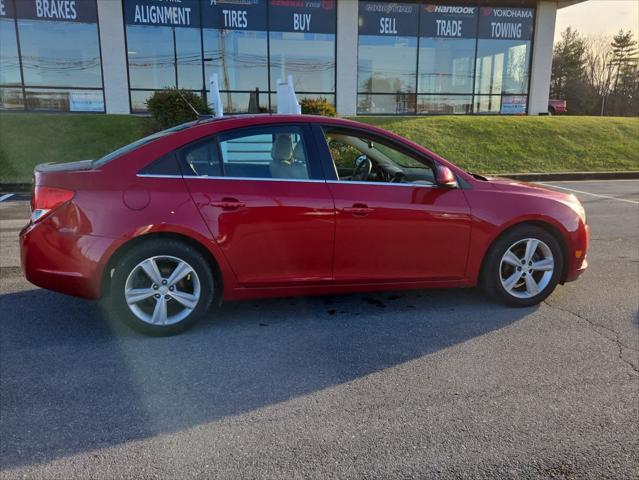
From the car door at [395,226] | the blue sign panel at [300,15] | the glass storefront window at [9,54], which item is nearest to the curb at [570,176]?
the blue sign panel at [300,15]

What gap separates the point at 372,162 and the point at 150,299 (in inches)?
90.1

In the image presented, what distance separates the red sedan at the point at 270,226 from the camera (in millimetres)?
3734

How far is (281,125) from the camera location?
4133 millimetres

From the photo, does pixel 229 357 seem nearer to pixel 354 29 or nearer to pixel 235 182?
pixel 235 182

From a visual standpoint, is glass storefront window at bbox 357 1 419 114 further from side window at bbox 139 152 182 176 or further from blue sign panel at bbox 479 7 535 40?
side window at bbox 139 152 182 176

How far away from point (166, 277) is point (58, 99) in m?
18.5

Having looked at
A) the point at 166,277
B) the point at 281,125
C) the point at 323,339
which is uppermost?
the point at 281,125

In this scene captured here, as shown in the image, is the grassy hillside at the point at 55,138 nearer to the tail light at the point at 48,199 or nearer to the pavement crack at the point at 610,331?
the tail light at the point at 48,199

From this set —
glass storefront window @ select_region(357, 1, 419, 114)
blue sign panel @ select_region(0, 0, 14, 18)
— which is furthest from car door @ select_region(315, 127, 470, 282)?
blue sign panel @ select_region(0, 0, 14, 18)

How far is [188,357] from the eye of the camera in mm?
3602

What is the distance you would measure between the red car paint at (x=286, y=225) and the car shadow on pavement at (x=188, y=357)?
0.33m

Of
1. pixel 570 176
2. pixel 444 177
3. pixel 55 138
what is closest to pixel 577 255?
pixel 444 177

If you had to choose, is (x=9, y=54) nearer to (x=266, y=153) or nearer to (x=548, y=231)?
(x=266, y=153)

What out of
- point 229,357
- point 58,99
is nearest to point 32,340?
point 229,357
